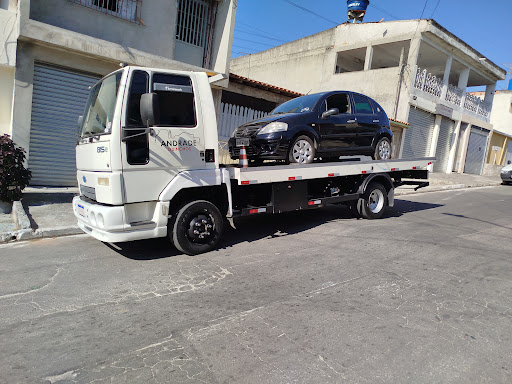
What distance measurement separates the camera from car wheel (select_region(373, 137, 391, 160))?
25.1 ft

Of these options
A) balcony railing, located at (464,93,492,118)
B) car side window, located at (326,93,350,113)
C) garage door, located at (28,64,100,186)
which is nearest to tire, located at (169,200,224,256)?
car side window, located at (326,93,350,113)

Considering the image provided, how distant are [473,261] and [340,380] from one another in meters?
3.74

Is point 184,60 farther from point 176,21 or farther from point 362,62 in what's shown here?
point 362,62

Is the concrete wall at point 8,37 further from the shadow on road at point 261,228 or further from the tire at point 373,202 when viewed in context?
the tire at point 373,202

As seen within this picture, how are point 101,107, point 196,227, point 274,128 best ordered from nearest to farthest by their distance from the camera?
point 101,107 → point 196,227 → point 274,128

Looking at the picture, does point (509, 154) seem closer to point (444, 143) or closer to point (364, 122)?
point (444, 143)

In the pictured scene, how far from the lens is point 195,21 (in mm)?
11914

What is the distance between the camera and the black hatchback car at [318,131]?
236 inches

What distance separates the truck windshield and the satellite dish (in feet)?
65.2

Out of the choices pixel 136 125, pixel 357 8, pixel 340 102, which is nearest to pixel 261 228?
pixel 340 102

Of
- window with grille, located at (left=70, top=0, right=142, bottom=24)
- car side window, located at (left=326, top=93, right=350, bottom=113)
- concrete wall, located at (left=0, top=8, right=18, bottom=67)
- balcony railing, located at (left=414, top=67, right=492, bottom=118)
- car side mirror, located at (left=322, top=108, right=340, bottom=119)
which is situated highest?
balcony railing, located at (left=414, top=67, right=492, bottom=118)

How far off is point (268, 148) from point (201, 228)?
179 centimetres

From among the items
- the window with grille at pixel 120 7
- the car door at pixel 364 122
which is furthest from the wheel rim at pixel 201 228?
the window with grille at pixel 120 7

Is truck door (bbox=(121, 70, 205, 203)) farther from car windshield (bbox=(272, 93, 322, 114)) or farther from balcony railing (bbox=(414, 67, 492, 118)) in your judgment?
balcony railing (bbox=(414, 67, 492, 118))
